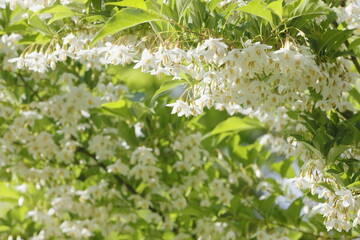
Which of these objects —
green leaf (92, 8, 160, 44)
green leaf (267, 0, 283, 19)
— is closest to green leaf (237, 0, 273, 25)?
green leaf (267, 0, 283, 19)

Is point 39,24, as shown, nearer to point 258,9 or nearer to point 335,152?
point 258,9

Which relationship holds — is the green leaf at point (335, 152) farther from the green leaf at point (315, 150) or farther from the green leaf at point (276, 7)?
the green leaf at point (276, 7)

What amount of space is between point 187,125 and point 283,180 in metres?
0.74

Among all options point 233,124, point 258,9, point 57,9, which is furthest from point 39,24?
point 233,124

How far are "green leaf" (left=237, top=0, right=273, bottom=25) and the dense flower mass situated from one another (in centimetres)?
9

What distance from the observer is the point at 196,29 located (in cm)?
222

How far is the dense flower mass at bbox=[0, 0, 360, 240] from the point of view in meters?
2.29

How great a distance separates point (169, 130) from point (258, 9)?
5.77 ft

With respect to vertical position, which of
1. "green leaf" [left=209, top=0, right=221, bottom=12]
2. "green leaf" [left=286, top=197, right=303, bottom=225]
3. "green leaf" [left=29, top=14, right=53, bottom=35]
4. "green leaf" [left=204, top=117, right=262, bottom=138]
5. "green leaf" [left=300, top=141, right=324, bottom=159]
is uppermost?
"green leaf" [left=209, top=0, right=221, bottom=12]

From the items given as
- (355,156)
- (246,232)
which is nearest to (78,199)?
(246,232)

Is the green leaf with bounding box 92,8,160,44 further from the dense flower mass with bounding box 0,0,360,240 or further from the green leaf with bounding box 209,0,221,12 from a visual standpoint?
the green leaf with bounding box 209,0,221,12

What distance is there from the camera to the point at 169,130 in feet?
12.2

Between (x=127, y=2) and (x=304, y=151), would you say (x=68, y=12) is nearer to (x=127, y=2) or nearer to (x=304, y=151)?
(x=127, y=2)

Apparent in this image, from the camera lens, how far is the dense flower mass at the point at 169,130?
90.3 inches
